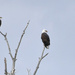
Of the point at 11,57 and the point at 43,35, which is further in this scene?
the point at 43,35

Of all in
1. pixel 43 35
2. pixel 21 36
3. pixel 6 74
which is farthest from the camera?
pixel 43 35

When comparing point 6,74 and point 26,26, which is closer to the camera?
point 6,74

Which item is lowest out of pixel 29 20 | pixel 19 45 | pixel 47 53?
pixel 47 53

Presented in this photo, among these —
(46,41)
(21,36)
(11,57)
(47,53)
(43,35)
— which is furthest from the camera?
(43,35)

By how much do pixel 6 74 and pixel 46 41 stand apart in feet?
21.4

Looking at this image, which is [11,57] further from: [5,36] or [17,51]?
[5,36]

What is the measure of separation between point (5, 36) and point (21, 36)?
21.2 inches

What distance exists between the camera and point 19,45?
17.7ft

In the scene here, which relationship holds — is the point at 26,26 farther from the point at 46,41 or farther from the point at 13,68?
the point at 46,41

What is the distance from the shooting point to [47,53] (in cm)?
654

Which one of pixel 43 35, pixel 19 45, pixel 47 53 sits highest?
pixel 19 45

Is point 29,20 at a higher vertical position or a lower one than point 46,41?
higher

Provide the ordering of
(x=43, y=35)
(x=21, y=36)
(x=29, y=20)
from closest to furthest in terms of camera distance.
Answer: (x=21, y=36)
(x=29, y=20)
(x=43, y=35)

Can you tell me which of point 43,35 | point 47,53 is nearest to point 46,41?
point 43,35
